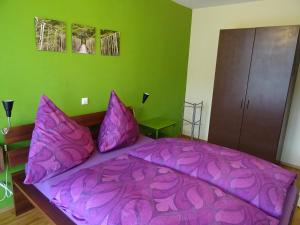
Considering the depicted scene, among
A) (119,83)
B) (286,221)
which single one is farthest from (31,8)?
(286,221)

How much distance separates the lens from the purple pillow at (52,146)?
1.63 m

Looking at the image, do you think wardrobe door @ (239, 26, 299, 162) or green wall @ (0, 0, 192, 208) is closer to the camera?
green wall @ (0, 0, 192, 208)

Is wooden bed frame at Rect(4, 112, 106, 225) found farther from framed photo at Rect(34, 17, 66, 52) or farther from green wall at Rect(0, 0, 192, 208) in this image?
framed photo at Rect(34, 17, 66, 52)

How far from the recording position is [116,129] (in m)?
2.20

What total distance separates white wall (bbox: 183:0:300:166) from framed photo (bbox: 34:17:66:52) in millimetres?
2395

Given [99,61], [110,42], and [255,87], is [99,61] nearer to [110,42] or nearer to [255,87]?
[110,42]

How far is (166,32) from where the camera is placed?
325cm

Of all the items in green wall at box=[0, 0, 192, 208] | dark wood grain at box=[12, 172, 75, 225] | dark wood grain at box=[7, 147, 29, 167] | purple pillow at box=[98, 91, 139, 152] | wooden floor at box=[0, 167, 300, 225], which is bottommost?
wooden floor at box=[0, 167, 300, 225]

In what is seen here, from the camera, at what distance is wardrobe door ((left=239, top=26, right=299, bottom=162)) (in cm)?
253

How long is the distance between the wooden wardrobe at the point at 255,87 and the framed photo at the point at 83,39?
177cm

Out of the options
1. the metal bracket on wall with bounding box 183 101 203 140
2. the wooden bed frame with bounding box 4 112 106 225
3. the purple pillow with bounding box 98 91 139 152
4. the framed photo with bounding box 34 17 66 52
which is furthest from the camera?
the metal bracket on wall with bounding box 183 101 203 140

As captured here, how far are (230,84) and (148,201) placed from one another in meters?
2.29

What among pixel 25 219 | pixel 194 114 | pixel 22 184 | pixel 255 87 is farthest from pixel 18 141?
pixel 194 114

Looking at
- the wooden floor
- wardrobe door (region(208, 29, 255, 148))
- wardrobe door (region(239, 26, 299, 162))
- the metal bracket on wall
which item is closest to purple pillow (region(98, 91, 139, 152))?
the wooden floor
